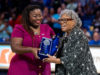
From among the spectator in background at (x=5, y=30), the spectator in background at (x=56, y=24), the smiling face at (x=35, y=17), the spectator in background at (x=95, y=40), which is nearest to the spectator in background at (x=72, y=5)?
the spectator in background at (x=56, y=24)

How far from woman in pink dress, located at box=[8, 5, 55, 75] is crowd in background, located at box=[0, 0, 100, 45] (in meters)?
4.47

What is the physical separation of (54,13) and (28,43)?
5.76 meters

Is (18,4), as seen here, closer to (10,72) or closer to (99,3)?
(99,3)

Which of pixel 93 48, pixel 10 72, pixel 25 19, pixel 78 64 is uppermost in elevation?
pixel 25 19

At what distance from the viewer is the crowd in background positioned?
859cm

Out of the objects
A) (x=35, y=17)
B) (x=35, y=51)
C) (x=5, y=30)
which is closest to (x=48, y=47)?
(x=35, y=51)

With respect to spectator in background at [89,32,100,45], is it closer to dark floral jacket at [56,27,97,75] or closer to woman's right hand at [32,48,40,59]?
woman's right hand at [32,48,40,59]

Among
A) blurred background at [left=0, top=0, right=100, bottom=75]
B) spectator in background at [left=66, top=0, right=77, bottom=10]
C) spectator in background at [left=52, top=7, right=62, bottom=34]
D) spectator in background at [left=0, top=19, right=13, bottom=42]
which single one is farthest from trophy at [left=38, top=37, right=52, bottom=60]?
spectator in background at [left=66, top=0, right=77, bottom=10]

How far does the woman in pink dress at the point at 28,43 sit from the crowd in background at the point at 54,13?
447cm

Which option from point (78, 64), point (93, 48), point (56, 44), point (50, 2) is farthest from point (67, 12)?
point (50, 2)

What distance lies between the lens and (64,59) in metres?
3.08

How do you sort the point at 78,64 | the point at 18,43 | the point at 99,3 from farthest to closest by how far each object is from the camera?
the point at 99,3 → the point at 18,43 → the point at 78,64

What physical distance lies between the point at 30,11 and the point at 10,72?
786 millimetres

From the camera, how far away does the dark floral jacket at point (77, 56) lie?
303 centimetres
